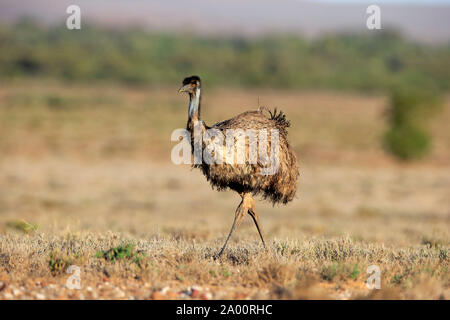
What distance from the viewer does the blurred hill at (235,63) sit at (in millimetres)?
89125

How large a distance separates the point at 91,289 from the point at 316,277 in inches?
91.6

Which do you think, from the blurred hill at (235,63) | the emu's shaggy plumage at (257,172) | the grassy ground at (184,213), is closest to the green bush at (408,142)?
the grassy ground at (184,213)

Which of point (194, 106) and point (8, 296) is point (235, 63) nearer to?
point (194, 106)

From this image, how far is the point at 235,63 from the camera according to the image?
108m

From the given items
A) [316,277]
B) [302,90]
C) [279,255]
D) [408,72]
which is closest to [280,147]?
[279,255]

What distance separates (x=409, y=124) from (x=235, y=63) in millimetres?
71144

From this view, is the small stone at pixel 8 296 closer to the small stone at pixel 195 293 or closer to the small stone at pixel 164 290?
the small stone at pixel 164 290

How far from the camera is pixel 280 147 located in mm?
8562

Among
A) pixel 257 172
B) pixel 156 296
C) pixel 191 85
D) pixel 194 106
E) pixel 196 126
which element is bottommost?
pixel 156 296

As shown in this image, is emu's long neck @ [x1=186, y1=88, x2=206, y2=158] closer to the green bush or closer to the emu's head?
the emu's head

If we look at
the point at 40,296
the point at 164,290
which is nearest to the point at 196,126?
the point at 164,290

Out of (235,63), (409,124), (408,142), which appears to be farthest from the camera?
(235,63)

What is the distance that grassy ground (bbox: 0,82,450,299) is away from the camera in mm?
6730

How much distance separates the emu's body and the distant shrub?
29.8 metres
